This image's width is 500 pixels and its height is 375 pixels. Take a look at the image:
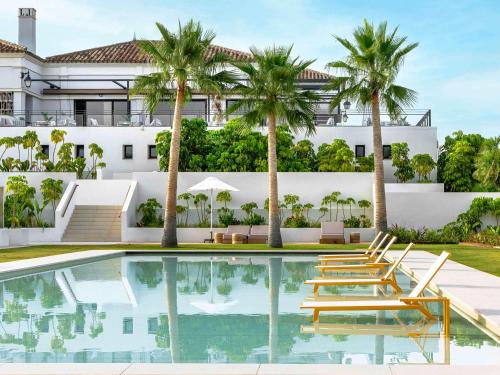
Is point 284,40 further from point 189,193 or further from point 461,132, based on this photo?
point 461,132

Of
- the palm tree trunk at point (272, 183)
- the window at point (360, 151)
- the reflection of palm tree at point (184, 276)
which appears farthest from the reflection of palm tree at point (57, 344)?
the window at point (360, 151)

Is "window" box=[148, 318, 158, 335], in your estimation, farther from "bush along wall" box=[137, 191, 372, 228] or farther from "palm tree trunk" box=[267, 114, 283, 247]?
"bush along wall" box=[137, 191, 372, 228]

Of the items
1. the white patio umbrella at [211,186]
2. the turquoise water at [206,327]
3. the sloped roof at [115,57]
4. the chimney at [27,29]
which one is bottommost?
the turquoise water at [206,327]

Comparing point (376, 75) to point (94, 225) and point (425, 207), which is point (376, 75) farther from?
point (94, 225)

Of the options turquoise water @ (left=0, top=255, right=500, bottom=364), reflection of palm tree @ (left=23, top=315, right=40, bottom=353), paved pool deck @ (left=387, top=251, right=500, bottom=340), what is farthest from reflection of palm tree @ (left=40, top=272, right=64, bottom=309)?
paved pool deck @ (left=387, top=251, right=500, bottom=340)

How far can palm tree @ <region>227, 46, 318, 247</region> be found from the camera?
27469mm

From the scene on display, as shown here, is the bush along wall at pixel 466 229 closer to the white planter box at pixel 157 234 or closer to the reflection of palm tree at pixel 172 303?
the white planter box at pixel 157 234

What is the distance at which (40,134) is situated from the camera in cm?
3859

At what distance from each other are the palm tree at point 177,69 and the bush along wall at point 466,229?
31.4ft

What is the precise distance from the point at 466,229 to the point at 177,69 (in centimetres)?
1424

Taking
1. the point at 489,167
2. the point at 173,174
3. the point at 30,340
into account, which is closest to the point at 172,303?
the point at 30,340

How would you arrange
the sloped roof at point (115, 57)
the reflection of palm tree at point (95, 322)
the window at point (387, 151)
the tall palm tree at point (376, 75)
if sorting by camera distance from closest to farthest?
the reflection of palm tree at point (95, 322), the tall palm tree at point (376, 75), the window at point (387, 151), the sloped roof at point (115, 57)

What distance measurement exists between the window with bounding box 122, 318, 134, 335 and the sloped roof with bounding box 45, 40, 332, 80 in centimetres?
3470

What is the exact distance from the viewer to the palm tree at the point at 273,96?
90.1 ft
